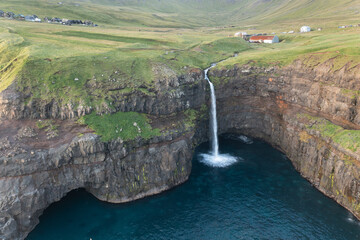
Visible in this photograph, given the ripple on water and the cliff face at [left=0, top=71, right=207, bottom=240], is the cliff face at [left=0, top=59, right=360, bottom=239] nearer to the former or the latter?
the cliff face at [left=0, top=71, right=207, bottom=240]

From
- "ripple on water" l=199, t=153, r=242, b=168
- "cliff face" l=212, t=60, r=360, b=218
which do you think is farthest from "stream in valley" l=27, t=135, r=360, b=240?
"ripple on water" l=199, t=153, r=242, b=168

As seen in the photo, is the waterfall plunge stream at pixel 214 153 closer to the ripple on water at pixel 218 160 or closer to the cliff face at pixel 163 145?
the ripple on water at pixel 218 160

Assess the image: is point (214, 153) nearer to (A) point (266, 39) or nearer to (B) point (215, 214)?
(B) point (215, 214)

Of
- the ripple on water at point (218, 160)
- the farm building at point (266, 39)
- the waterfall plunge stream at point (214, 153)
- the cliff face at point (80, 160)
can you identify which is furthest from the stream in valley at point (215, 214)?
the farm building at point (266, 39)

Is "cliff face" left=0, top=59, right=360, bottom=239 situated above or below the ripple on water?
above

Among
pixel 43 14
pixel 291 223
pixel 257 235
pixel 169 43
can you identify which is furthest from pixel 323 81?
pixel 43 14
